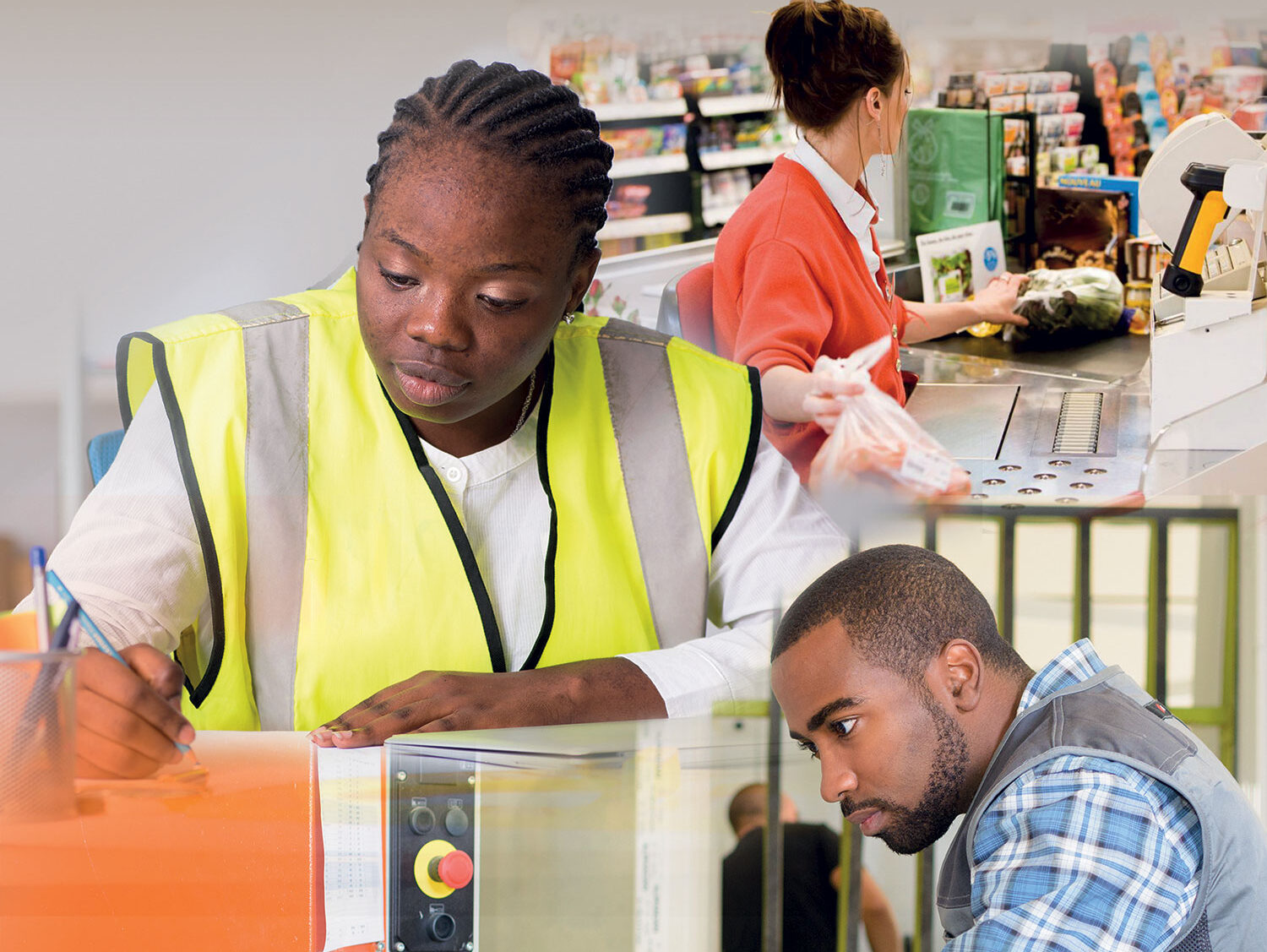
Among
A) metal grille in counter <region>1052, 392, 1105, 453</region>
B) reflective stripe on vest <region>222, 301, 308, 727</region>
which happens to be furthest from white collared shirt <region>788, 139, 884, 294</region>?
reflective stripe on vest <region>222, 301, 308, 727</region>

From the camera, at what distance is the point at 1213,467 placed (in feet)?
3.95

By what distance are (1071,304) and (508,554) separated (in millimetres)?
659

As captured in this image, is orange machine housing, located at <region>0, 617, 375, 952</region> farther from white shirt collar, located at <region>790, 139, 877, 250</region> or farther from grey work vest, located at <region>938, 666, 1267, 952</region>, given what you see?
white shirt collar, located at <region>790, 139, 877, 250</region>

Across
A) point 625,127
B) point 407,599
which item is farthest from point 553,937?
point 625,127

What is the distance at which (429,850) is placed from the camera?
0.72m

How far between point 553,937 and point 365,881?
12cm

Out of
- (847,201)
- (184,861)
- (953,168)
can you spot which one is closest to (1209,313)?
(953,168)

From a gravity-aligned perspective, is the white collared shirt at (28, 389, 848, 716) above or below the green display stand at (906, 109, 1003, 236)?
below

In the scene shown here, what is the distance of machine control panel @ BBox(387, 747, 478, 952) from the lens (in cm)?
72

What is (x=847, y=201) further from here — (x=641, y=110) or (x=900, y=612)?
(x=900, y=612)

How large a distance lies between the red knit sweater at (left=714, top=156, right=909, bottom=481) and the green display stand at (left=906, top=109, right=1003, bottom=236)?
0.34ft

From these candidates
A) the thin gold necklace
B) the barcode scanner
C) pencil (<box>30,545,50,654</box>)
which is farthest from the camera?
the barcode scanner

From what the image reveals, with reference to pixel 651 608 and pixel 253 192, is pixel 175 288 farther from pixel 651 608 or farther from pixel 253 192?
pixel 651 608

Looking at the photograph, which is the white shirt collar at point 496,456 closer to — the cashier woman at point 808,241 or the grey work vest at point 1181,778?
the cashier woman at point 808,241
